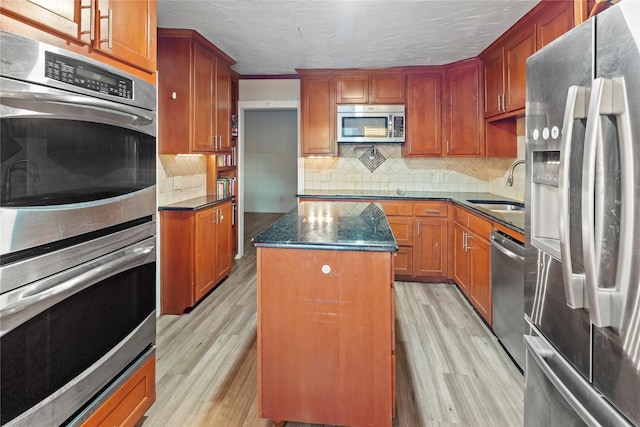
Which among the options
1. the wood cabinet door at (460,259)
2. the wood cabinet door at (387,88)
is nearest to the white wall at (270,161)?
the wood cabinet door at (387,88)

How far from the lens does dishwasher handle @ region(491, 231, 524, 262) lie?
226 centimetres

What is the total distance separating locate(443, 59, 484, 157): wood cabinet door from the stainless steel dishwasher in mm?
1741

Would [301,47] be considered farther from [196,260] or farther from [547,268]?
[547,268]

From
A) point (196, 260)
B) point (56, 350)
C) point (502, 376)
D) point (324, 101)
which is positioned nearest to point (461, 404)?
point (502, 376)

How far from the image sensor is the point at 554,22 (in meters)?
2.54

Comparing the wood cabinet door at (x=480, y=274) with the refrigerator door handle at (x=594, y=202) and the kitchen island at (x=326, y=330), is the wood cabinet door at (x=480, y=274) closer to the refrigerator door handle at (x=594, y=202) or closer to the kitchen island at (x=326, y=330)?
the kitchen island at (x=326, y=330)

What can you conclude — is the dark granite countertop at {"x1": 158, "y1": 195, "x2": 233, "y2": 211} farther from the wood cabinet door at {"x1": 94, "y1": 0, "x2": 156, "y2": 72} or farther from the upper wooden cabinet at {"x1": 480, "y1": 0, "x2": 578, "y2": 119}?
the upper wooden cabinet at {"x1": 480, "y1": 0, "x2": 578, "y2": 119}

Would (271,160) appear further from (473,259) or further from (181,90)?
(473,259)

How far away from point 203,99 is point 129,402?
2738mm

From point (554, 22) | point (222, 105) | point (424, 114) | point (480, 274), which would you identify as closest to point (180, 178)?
point (222, 105)

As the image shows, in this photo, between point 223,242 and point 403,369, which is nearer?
point 403,369

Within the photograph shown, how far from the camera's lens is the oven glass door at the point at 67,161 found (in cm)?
101

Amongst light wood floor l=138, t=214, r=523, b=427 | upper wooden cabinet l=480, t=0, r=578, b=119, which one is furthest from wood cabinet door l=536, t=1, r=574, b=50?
light wood floor l=138, t=214, r=523, b=427

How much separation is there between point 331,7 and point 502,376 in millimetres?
2777
